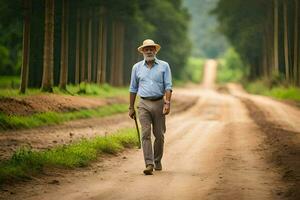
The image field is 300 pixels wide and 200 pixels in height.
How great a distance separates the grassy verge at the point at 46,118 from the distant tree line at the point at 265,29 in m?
21.9

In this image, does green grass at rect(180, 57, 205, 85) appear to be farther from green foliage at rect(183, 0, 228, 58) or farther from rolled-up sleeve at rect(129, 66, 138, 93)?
→ rolled-up sleeve at rect(129, 66, 138, 93)

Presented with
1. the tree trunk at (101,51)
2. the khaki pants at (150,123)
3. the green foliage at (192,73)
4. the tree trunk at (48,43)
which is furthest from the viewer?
the green foliage at (192,73)

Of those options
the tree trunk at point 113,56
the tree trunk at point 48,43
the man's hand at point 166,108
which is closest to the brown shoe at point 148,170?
the man's hand at point 166,108

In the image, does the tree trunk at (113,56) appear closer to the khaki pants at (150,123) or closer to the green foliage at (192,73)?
the green foliage at (192,73)

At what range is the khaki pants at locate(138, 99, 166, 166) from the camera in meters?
11.3

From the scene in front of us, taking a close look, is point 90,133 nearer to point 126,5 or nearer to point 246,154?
point 246,154

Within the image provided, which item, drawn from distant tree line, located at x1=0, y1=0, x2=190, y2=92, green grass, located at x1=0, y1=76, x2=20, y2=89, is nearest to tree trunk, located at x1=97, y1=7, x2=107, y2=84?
distant tree line, located at x1=0, y1=0, x2=190, y2=92

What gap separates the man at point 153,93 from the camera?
1134 cm

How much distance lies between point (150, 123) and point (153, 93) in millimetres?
592

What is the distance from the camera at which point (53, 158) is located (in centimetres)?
1173

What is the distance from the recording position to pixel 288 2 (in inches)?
1885

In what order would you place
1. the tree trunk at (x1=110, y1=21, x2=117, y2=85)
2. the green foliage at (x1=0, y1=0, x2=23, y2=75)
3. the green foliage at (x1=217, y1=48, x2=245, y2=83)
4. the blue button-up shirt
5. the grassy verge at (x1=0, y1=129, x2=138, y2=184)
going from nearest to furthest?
the grassy verge at (x1=0, y1=129, x2=138, y2=184) → the blue button-up shirt → the green foliage at (x1=0, y1=0, x2=23, y2=75) → the tree trunk at (x1=110, y1=21, x2=117, y2=85) → the green foliage at (x1=217, y1=48, x2=245, y2=83)

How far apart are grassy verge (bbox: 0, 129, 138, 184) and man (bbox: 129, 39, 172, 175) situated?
1.56 meters

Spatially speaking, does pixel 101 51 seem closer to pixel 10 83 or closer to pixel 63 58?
pixel 10 83
